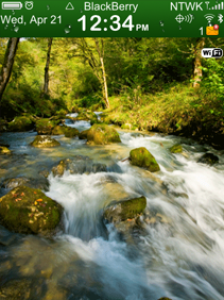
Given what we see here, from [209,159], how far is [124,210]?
4448 millimetres

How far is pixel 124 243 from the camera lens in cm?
287

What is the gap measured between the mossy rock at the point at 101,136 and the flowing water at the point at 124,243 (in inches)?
76.6

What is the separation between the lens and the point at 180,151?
676cm

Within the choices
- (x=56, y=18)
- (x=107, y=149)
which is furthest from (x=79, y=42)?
(x=107, y=149)

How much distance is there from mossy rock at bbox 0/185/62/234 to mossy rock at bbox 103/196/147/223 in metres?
1.01

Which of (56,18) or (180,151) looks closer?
(56,18)

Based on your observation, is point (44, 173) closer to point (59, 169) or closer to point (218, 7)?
point (59, 169)

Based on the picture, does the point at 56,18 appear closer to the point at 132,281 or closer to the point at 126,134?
the point at 126,134

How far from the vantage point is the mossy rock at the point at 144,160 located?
520cm

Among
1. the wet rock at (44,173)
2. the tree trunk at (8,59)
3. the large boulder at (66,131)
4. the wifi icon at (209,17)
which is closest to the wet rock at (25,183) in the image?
the wet rock at (44,173)

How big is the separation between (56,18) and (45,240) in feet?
21.9

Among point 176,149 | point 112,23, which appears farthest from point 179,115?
point 112,23

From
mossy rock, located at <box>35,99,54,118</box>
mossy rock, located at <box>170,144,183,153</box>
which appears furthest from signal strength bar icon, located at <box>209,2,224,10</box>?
mossy rock, located at <box>35,99,54,118</box>

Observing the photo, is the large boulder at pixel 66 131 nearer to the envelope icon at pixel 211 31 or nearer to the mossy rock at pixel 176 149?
the mossy rock at pixel 176 149
